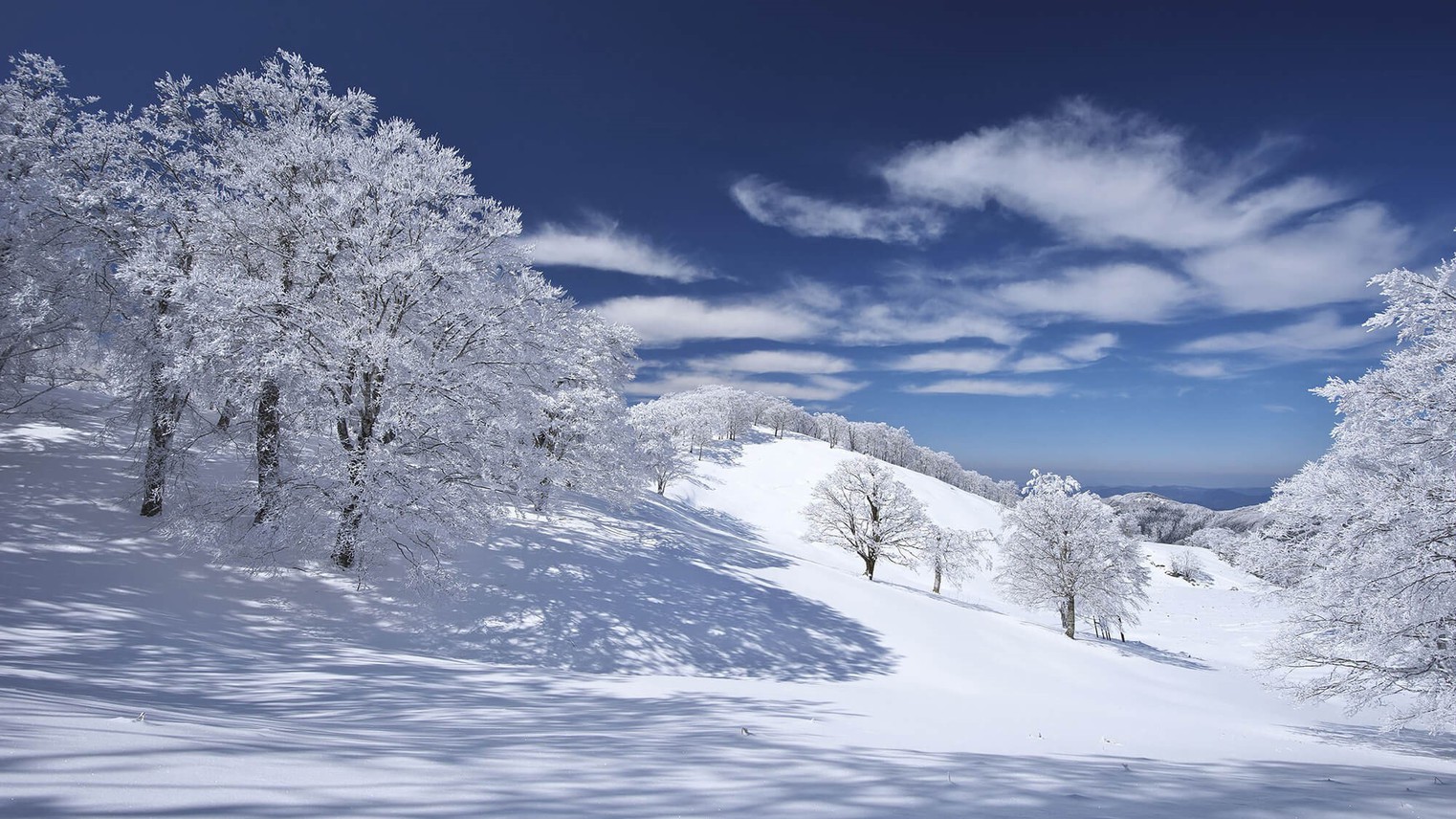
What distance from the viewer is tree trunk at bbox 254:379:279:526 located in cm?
1196

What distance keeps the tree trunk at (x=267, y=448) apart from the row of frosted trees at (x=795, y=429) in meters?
74.1

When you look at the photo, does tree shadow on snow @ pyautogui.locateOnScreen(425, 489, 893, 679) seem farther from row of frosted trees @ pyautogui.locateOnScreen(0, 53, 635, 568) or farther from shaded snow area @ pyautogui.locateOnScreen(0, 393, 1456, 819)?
row of frosted trees @ pyautogui.locateOnScreen(0, 53, 635, 568)

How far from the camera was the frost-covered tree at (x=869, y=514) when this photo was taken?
36.2 metres

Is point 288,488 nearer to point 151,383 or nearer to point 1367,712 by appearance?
point 151,383

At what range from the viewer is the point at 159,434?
12.7 meters

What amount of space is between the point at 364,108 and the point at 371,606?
40.7 feet

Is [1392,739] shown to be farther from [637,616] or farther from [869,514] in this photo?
[869,514]

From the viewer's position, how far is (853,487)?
3744 centimetres

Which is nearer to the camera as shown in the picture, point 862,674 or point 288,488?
point 288,488

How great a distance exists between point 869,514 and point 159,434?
34.4 metres

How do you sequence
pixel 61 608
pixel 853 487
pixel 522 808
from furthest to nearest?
pixel 853 487, pixel 61 608, pixel 522 808

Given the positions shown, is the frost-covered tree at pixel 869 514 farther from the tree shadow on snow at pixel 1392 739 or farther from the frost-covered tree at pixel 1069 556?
the tree shadow on snow at pixel 1392 739

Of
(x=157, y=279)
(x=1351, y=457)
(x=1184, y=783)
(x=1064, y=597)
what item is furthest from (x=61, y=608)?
(x=1064, y=597)

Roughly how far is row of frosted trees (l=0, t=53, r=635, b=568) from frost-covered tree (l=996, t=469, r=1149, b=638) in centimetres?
2664
